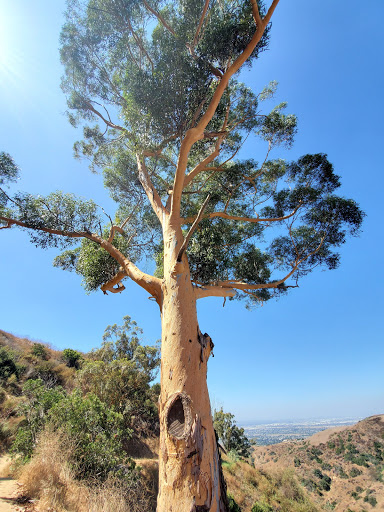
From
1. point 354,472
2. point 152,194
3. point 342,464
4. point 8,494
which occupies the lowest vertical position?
point 354,472

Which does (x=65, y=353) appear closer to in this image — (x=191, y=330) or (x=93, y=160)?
(x=93, y=160)

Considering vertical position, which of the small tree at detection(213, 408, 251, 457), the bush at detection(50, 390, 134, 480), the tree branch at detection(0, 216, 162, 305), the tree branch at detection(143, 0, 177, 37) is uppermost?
the tree branch at detection(143, 0, 177, 37)

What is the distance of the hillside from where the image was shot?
99.9 feet

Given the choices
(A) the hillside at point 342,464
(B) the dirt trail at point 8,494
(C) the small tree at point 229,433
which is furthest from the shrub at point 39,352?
(A) the hillside at point 342,464

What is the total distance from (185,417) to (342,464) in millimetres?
52679

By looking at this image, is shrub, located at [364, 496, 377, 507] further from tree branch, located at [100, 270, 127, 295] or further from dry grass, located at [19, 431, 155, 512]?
tree branch, located at [100, 270, 127, 295]

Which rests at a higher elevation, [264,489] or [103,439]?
[103,439]

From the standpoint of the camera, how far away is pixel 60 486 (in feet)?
14.2

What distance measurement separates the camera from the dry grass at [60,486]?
3889 millimetres

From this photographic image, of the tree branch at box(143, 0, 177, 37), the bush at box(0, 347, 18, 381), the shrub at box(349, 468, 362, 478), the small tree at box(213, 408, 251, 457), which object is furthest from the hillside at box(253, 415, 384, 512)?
the tree branch at box(143, 0, 177, 37)

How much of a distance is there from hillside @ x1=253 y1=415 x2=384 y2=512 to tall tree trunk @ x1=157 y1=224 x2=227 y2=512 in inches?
1102

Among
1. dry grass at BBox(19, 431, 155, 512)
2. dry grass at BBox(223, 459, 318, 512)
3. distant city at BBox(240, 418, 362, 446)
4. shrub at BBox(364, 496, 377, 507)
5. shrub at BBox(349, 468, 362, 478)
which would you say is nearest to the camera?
dry grass at BBox(19, 431, 155, 512)

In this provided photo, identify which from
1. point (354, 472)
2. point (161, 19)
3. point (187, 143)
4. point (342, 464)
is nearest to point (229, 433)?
point (187, 143)

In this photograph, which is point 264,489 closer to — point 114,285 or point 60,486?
point 60,486
